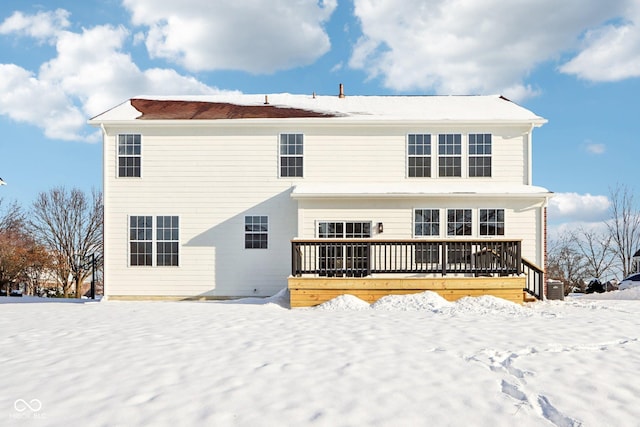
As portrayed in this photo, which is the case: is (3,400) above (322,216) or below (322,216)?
below

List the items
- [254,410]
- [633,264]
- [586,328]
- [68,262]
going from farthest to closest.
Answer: [633,264] → [68,262] → [586,328] → [254,410]

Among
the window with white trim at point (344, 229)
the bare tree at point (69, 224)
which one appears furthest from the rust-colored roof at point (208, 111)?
the bare tree at point (69, 224)

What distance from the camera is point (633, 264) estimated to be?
32188mm

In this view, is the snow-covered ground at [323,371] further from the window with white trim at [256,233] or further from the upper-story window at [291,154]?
the upper-story window at [291,154]

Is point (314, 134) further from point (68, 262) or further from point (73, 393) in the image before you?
point (68, 262)

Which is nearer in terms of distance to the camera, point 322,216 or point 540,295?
point 540,295

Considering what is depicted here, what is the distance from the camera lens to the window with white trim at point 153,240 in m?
13.4

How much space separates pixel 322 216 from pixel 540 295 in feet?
19.7

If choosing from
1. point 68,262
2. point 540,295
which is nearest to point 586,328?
point 540,295

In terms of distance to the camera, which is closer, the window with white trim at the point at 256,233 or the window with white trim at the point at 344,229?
the window with white trim at the point at 344,229

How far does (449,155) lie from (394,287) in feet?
16.3

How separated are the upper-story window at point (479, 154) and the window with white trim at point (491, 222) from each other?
1.20 metres

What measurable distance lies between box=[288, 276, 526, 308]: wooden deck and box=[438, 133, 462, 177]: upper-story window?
3996mm

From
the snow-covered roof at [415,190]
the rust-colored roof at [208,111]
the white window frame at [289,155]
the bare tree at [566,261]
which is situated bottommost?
the bare tree at [566,261]
